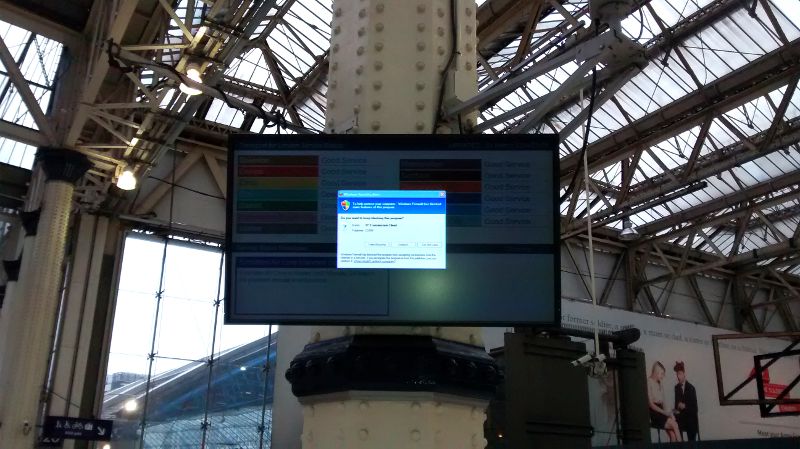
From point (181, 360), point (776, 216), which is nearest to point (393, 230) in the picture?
point (181, 360)

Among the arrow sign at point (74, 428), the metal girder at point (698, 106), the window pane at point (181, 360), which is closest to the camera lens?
the arrow sign at point (74, 428)

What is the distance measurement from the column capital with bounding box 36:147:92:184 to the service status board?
10981mm

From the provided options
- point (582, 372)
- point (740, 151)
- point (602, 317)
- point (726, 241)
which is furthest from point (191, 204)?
point (726, 241)

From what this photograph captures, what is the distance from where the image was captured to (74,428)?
1409 centimetres

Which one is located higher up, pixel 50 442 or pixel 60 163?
pixel 60 163

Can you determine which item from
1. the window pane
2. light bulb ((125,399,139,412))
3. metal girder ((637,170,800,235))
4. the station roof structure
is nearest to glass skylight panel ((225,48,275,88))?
the station roof structure

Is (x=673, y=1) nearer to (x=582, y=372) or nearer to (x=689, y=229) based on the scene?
(x=689, y=229)

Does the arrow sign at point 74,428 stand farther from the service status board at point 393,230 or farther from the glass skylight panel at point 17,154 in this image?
the service status board at point 393,230

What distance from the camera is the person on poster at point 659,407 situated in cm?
2059

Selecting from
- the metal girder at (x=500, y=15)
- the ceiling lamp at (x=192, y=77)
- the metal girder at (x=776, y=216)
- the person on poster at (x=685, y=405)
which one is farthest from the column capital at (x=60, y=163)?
the metal girder at (x=776, y=216)

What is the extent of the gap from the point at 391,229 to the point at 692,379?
68.1 ft

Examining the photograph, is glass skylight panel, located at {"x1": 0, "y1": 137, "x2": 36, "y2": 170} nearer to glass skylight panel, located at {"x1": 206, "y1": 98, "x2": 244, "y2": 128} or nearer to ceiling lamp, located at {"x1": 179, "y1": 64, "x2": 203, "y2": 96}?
glass skylight panel, located at {"x1": 206, "y1": 98, "x2": 244, "y2": 128}

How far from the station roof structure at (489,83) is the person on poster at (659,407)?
13.5 ft

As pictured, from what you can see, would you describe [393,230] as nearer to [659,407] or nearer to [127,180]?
[127,180]
